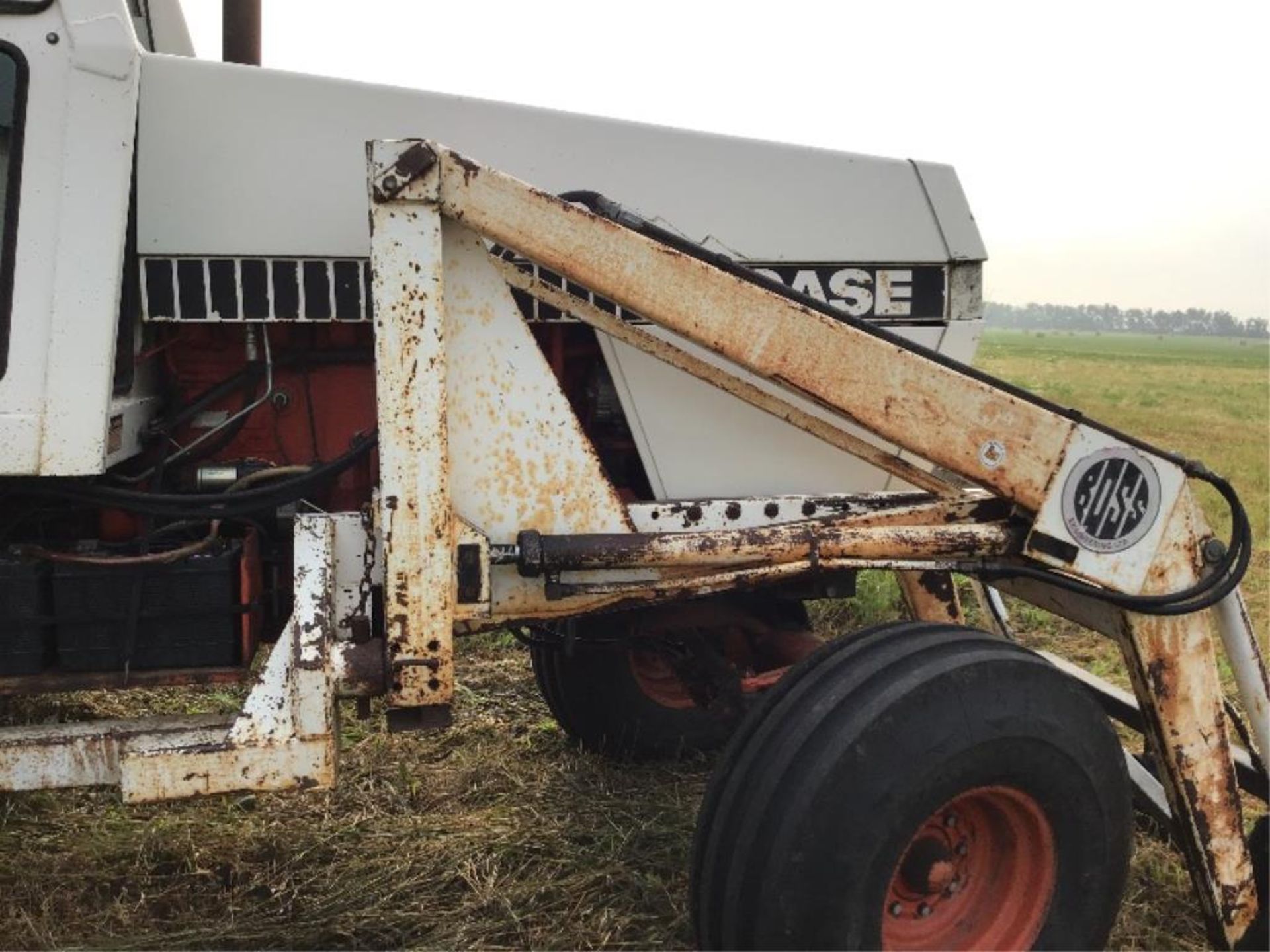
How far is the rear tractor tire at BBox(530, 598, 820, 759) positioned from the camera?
321 cm

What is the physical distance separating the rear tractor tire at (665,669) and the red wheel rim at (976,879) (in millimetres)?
921

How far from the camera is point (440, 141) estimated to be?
281cm

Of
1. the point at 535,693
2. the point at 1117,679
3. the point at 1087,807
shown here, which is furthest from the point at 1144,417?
the point at 1087,807

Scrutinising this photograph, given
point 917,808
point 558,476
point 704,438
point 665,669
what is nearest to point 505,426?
point 558,476

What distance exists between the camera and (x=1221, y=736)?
270cm

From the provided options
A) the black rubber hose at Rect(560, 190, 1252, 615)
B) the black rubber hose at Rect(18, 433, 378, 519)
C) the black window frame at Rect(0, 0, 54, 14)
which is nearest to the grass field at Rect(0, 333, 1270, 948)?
the black rubber hose at Rect(560, 190, 1252, 615)

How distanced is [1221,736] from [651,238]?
67.5 inches

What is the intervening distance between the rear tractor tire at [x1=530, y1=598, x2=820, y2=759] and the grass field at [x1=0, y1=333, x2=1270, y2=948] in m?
0.11

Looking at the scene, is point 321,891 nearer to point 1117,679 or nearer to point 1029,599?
point 1029,599

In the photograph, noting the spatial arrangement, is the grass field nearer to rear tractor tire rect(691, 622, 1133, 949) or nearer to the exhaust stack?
rear tractor tire rect(691, 622, 1133, 949)

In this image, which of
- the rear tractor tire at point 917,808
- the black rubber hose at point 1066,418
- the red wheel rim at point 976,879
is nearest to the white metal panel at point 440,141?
the black rubber hose at point 1066,418

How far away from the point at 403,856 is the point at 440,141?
193cm

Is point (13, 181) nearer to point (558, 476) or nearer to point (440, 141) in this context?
point (440, 141)

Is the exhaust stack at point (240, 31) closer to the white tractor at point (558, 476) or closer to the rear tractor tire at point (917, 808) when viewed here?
the white tractor at point (558, 476)
